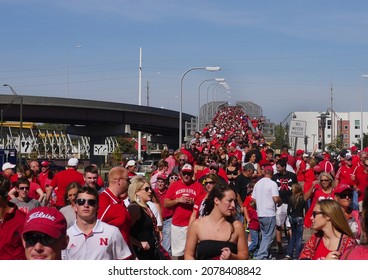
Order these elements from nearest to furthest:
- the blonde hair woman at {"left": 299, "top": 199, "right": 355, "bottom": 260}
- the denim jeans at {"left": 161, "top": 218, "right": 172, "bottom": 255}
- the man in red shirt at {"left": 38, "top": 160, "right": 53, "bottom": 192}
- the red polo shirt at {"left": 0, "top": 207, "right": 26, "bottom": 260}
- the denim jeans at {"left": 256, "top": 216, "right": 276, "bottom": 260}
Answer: the blonde hair woman at {"left": 299, "top": 199, "right": 355, "bottom": 260} → the red polo shirt at {"left": 0, "top": 207, "right": 26, "bottom": 260} → the denim jeans at {"left": 161, "top": 218, "right": 172, "bottom": 255} → the denim jeans at {"left": 256, "top": 216, "right": 276, "bottom": 260} → the man in red shirt at {"left": 38, "top": 160, "right": 53, "bottom": 192}


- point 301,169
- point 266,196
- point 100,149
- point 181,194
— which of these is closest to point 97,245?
point 181,194

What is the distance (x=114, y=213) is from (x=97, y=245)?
133cm

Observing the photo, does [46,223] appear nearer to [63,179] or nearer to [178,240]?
[178,240]

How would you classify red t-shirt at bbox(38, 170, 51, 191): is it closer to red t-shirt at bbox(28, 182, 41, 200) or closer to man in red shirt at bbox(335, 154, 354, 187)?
red t-shirt at bbox(28, 182, 41, 200)

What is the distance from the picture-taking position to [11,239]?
6.28 meters

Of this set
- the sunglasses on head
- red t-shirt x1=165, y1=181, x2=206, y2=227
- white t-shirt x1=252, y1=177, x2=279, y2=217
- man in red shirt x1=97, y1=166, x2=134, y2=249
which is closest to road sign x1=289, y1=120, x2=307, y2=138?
white t-shirt x1=252, y1=177, x2=279, y2=217

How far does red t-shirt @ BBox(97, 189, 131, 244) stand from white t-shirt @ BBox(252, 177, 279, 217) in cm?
608

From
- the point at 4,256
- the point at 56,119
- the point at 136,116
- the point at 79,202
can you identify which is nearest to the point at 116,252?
the point at 79,202

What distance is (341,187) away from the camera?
8352 millimetres

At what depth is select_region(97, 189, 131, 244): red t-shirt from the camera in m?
7.04

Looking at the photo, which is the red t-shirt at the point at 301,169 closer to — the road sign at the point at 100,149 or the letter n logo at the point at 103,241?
the letter n logo at the point at 103,241

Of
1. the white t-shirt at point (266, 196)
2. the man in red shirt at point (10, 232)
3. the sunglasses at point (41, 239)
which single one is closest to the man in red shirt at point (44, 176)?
the white t-shirt at point (266, 196)
